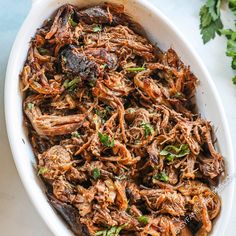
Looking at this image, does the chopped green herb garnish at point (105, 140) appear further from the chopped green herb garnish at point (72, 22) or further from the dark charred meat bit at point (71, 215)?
the chopped green herb garnish at point (72, 22)

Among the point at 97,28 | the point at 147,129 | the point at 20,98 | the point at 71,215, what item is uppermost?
the point at 97,28

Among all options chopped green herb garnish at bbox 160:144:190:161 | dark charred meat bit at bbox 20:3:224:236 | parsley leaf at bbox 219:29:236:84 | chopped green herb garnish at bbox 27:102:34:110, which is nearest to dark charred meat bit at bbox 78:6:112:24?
dark charred meat bit at bbox 20:3:224:236

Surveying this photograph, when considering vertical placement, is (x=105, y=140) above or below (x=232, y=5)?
below

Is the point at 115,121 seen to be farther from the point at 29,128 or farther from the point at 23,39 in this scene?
the point at 23,39

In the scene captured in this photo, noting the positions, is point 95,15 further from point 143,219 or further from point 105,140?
point 143,219

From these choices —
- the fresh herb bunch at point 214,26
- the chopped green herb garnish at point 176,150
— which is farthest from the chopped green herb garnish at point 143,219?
the fresh herb bunch at point 214,26

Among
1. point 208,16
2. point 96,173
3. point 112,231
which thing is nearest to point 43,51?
point 96,173

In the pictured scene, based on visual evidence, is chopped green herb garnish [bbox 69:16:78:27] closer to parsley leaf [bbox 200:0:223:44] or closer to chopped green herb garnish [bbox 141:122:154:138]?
chopped green herb garnish [bbox 141:122:154:138]
